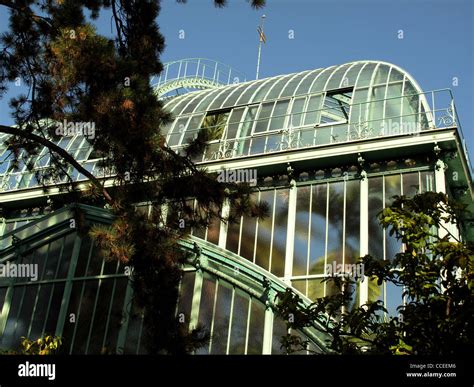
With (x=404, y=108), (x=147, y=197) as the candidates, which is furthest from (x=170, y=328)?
(x=404, y=108)

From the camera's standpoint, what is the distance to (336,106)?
18438mm

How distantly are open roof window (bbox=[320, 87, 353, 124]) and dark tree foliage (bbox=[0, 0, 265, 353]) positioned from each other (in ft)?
20.6

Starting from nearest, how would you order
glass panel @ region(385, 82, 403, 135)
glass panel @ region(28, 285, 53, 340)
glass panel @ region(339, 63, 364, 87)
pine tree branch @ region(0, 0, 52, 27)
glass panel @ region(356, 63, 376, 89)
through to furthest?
pine tree branch @ region(0, 0, 52, 27), glass panel @ region(28, 285, 53, 340), glass panel @ region(385, 82, 403, 135), glass panel @ region(356, 63, 376, 89), glass panel @ region(339, 63, 364, 87)

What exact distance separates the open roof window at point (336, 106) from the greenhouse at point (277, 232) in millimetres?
41

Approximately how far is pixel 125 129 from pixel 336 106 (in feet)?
30.4

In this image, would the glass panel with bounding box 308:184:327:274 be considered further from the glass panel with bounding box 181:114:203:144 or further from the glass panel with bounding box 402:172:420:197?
the glass panel with bounding box 181:114:203:144

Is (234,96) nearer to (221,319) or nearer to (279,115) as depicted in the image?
(279,115)

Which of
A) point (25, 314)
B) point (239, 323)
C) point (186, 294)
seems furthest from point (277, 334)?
point (25, 314)

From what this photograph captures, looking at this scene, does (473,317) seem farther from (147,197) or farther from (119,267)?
(119,267)

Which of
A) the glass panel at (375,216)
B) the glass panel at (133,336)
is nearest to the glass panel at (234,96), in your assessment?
the glass panel at (375,216)

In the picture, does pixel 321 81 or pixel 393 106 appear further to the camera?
pixel 321 81

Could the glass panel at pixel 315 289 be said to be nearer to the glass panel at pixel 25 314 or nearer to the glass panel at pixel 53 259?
the glass panel at pixel 53 259

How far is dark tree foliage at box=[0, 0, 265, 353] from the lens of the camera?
10586 millimetres

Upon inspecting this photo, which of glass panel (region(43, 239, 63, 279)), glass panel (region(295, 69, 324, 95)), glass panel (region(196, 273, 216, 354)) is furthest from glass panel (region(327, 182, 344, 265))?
glass panel (region(43, 239, 63, 279))
